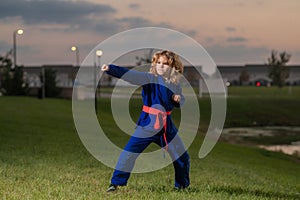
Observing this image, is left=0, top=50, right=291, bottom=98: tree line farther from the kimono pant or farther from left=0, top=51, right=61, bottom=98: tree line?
the kimono pant

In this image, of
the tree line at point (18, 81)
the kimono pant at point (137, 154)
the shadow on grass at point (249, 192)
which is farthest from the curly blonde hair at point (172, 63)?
the tree line at point (18, 81)

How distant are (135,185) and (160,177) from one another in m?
2.08

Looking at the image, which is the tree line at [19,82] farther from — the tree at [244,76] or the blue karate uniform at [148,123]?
the tree at [244,76]

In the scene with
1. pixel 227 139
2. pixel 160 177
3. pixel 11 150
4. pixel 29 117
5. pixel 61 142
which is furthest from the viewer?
pixel 227 139

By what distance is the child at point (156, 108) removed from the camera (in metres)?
8.25

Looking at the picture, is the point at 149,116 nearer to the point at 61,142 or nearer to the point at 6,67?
the point at 61,142

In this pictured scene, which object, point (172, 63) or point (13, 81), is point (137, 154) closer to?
point (172, 63)

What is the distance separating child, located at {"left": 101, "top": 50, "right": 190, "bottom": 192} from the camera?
8.25 m

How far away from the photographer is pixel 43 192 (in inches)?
320

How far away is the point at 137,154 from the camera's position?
27.4 feet

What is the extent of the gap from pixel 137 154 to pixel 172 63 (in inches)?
53.7

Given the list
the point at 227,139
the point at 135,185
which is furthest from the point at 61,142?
the point at 227,139

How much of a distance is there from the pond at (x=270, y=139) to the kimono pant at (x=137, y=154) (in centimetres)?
2343

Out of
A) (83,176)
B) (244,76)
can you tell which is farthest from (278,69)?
(83,176)
